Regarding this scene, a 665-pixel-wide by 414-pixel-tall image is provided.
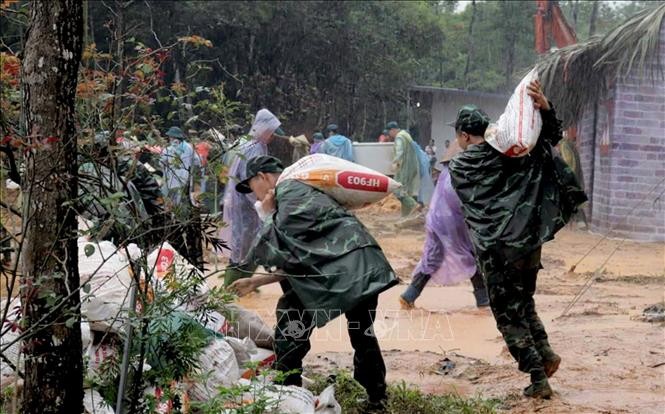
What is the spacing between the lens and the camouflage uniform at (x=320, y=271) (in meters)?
3.68

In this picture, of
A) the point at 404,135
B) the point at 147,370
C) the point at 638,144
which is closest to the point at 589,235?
the point at 638,144

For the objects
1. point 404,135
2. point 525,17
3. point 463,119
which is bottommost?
point 404,135

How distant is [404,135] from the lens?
15.7 meters

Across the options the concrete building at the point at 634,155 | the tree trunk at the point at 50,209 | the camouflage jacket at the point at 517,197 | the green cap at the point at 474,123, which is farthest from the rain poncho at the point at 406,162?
the tree trunk at the point at 50,209

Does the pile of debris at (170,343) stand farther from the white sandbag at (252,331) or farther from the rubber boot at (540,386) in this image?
the rubber boot at (540,386)

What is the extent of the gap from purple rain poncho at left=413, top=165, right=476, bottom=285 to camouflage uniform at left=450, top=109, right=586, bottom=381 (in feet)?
8.36

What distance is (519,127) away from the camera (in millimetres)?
4023

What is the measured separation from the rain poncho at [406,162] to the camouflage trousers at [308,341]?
38.6ft

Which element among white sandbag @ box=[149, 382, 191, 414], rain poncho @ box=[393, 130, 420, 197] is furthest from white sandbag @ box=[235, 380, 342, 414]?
rain poncho @ box=[393, 130, 420, 197]

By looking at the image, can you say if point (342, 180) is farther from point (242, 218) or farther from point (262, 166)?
point (242, 218)

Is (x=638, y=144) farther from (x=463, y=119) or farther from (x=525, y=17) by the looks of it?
(x=525, y=17)

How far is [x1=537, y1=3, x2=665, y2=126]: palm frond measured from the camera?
427 inches

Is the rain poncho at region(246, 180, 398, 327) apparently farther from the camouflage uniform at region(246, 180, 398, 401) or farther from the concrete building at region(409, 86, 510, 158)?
the concrete building at region(409, 86, 510, 158)

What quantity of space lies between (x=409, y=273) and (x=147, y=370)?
659cm
